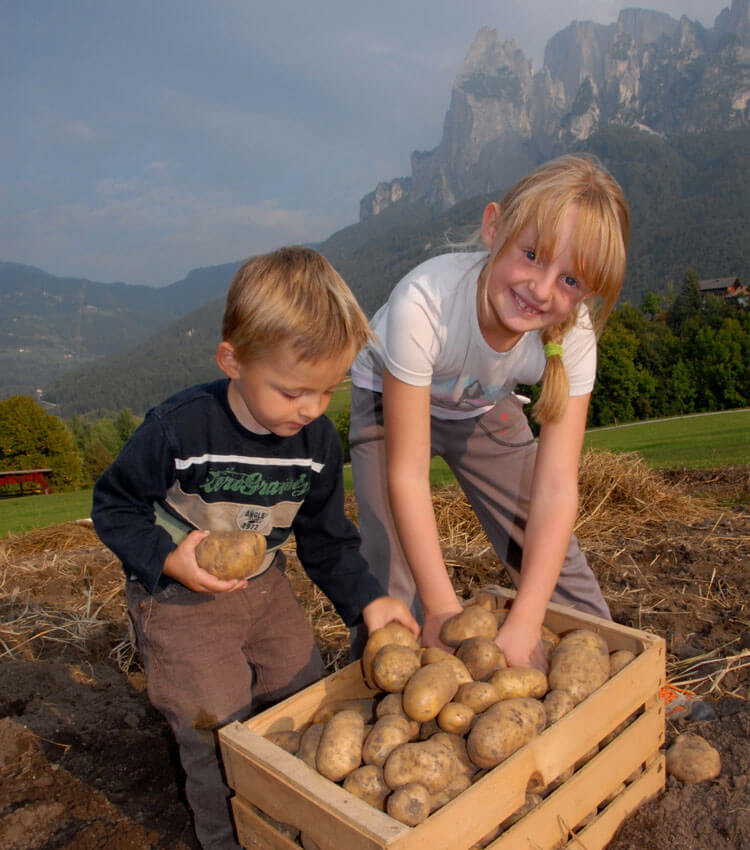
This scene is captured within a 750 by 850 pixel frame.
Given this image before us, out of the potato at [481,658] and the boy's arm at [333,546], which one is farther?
the boy's arm at [333,546]

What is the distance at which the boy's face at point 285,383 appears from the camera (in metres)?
2.18

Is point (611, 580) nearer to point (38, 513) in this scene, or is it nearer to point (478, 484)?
point (478, 484)

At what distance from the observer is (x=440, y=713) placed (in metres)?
1.95

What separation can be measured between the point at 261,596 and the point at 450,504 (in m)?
4.45

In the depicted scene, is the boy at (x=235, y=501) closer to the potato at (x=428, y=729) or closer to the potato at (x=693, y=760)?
the potato at (x=428, y=729)

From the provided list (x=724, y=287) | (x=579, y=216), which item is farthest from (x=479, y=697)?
(x=724, y=287)

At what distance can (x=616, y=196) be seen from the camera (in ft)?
7.98

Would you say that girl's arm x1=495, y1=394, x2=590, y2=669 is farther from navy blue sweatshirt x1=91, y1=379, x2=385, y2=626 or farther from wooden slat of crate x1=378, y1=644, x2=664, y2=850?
navy blue sweatshirt x1=91, y1=379, x2=385, y2=626

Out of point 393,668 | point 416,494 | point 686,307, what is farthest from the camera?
point 686,307

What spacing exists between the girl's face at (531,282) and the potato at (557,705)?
1328 millimetres

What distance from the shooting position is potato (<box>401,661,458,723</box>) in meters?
1.89

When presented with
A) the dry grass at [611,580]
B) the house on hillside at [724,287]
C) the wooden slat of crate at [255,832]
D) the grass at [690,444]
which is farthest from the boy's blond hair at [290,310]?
the house on hillside at [724,287]

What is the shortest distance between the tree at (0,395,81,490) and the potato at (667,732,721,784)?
43399 mm

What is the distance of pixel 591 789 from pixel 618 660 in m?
0.45
